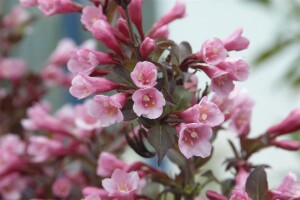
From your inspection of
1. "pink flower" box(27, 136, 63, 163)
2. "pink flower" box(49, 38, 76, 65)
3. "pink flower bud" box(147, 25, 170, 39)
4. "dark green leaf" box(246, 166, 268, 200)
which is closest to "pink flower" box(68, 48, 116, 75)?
"pink flower bud" box(147, 25, 170, 39)

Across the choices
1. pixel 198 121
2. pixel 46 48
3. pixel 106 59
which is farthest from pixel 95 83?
pixel 46 48

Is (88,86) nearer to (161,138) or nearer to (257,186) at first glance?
(161,138)

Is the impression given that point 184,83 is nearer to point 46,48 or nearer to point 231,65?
point 231,65

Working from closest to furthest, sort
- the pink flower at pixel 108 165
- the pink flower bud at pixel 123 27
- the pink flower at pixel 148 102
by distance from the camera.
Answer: the pink flower at pixel 148 102, the pink flower bud at pixel 123 27, the pink flower at pixel 108 165

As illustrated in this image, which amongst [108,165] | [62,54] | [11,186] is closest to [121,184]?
[108,165]

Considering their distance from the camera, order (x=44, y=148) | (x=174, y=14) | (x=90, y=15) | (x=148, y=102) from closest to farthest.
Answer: (x=148, y=102)
(x=90, y=15)
(x=174, y=14)
(x=44, y=148)

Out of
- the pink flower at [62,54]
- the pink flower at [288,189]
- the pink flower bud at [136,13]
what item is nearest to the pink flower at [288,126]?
the pink flower at [288,189]

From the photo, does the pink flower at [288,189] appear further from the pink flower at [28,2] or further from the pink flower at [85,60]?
the pink flower at [28,2]

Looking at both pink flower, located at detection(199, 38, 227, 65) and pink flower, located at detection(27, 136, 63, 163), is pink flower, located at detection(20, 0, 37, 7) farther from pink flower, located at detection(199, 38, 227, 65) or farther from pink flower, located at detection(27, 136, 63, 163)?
pink flower, located at detection(27, 136, 63, 163)
